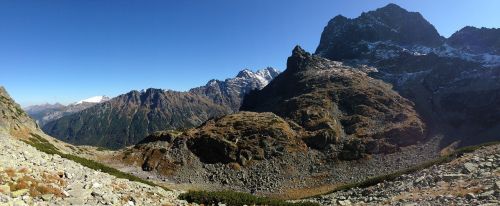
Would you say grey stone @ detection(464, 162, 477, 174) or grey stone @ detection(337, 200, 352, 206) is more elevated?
grey stone @ detection(464, 162, 477, 174)

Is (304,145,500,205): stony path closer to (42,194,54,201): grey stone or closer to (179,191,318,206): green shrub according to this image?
(179,191,318,206): green shrub

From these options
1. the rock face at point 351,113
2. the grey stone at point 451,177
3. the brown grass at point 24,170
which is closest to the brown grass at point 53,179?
the brown grass at point 24,170

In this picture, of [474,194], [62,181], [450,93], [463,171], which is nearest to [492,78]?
[450,93]

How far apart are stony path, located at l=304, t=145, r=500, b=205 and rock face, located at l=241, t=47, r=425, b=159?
6735 centimetres

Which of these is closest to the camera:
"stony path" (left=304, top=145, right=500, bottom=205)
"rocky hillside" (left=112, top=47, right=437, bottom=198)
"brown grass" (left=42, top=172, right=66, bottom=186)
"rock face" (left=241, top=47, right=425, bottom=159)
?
"brown grass" (left=42, top=172, right=66, bottom=186)

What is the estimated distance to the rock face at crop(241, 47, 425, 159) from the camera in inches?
4739

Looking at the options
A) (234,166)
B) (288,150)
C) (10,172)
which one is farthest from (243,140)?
(10,172)

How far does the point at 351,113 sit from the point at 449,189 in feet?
393

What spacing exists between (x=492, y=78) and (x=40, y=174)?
199 m

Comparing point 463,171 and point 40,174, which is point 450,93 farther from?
point 40,174

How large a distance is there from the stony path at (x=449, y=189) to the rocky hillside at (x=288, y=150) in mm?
43725

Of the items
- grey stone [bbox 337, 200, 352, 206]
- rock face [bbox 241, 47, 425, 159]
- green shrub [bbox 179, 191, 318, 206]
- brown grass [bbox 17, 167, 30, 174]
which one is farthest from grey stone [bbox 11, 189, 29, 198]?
rock face [bbox 241, 47, 425, 159]

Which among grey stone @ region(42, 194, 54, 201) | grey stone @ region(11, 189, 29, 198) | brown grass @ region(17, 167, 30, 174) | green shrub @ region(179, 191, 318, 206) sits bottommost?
green shrub @ region(179, 191, 318, 206)

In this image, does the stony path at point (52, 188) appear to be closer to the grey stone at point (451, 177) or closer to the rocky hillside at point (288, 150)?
the grey stone at point (451, 177)
